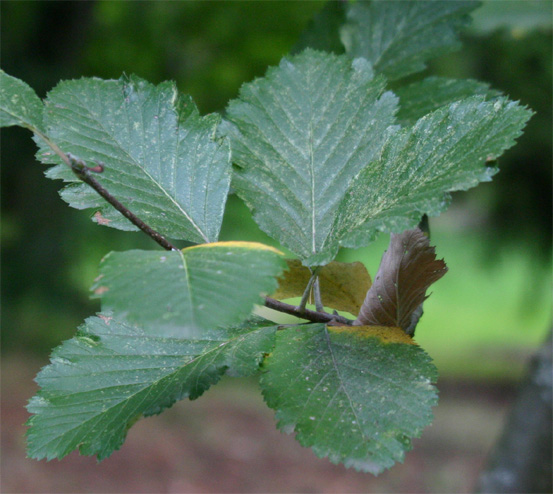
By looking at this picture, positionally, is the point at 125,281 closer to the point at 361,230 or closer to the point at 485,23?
the point at 361,230

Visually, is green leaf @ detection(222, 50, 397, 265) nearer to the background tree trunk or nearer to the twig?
the twig

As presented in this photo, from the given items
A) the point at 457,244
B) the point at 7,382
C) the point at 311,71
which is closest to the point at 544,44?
the point at 311,71

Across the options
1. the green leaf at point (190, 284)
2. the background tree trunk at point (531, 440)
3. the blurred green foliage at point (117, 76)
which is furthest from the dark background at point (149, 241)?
the green leaf at point (190, 284)

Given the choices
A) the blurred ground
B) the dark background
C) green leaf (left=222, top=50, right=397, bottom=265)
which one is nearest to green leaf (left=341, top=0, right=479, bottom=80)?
green leaf (left=222, top=50, right=397, bottom=265)

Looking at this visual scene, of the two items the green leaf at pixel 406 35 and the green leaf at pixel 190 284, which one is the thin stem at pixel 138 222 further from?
the green leaf at pixel 406 35

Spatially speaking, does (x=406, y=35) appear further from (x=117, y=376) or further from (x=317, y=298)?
(x=117, y=376)
